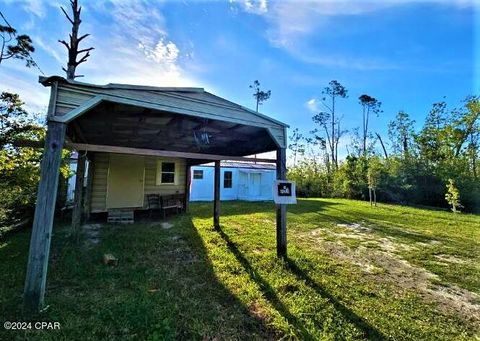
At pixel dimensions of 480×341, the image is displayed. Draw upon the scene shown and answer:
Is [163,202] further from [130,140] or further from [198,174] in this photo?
[198,174]

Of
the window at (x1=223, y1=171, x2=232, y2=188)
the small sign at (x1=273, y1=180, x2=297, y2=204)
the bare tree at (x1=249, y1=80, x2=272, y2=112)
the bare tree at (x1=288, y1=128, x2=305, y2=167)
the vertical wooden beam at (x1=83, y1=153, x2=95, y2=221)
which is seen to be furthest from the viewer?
the bare tree at (x1=288, y1=128, x2=305, y2=167)

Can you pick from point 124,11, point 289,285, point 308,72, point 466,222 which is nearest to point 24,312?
point 289,285

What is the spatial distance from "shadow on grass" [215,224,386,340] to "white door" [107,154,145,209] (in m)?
5.36

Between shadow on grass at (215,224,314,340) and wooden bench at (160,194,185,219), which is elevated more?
wooden bench at (160,194,185,219)

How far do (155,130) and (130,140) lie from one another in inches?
65.0

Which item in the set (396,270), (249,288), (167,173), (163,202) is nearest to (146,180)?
(167,173)

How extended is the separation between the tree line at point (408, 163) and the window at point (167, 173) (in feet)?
35.5

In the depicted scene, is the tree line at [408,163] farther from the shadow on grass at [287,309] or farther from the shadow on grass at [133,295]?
the shadow on grass at [133,295]

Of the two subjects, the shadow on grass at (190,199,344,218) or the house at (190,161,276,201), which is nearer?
the shadow on grass at (190,199,344,218)

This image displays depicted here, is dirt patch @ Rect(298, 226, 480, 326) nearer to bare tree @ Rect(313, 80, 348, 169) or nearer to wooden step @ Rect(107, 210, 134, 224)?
wooden step @ Rect(107, 210, 134, 224)

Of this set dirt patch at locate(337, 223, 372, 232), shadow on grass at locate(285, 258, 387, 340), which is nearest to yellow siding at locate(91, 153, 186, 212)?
dirt patch at locate(337, 223, 372, 232)

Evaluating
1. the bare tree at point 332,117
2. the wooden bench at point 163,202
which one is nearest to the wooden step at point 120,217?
the wooden bench at point 163,202

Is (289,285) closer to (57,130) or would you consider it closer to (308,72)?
(57,130)

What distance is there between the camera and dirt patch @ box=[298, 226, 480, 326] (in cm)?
319
